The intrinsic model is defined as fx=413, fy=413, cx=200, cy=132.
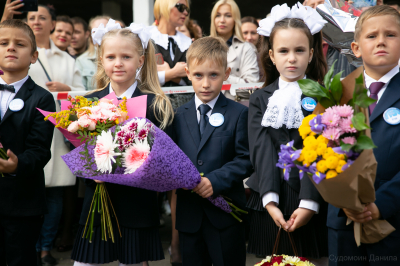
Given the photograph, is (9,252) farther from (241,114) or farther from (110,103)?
(241,114)

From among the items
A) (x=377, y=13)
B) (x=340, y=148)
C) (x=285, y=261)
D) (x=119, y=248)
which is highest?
(x=377, y=13)

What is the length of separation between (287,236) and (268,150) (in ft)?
1.77

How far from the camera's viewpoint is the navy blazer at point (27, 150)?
2896 mm

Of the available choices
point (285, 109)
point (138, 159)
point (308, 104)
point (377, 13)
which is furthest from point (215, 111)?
point (377, 13)

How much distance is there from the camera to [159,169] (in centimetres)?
233

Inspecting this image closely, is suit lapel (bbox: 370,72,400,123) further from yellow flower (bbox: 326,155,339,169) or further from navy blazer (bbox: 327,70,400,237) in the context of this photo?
yellow flower (bbox: 326,155,339,169)

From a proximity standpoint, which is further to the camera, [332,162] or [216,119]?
[216,119]

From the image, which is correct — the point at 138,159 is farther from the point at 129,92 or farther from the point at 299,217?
the point at 299,217

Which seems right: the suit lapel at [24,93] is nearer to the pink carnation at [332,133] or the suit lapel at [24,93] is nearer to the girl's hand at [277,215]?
the girl's hand at [277,215]

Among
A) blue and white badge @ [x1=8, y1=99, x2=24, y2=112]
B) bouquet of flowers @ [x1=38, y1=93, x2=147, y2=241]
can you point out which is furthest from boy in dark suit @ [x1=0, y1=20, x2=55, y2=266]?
bouquet of flowers @ [x1=38, y1=93, x2=147, y2=241]

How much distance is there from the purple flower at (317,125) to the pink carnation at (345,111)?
3.4 inches

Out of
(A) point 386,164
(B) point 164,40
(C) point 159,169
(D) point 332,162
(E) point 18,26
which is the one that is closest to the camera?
(D) point 332,162

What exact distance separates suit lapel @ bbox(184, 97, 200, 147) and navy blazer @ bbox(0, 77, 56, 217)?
41.5 inches

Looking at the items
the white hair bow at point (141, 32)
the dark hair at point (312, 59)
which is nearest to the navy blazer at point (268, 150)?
the dark hair at point (312, 59)
